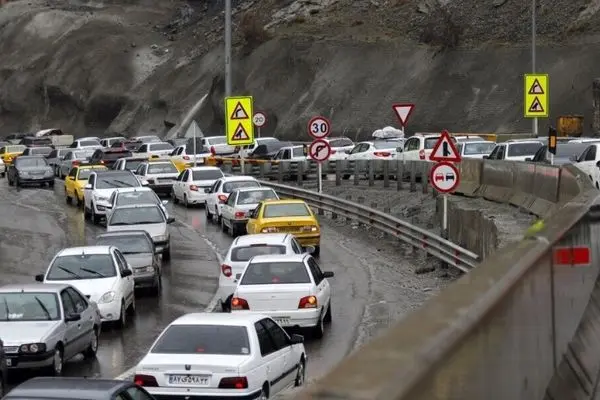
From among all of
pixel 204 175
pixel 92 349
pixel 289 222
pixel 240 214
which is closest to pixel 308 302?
pixel 92 349

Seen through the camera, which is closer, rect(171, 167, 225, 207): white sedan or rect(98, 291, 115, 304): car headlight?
rect(98, 291, 115, 304): car headlight

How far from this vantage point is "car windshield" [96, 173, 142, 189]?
140 feet

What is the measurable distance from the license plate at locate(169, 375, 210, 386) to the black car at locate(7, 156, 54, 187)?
153 ft

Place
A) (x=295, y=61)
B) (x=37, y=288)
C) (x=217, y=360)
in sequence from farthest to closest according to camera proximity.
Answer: (x=295, y=61)
(x=37, y=288)
(x=217, y=360)

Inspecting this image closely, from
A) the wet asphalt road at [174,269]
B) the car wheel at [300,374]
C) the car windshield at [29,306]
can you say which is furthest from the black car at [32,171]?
the car wheel at [300,374]

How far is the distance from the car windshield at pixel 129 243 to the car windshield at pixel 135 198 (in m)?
9.32

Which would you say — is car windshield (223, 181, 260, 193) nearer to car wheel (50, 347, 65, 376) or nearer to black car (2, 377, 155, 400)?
car wheel (50, 347, 65, 376)

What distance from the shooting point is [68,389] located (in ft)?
34.7

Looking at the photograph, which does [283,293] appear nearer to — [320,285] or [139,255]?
[320,285]

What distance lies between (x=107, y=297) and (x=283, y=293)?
11.9ft

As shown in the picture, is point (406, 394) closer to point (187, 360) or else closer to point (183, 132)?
point (187, 360)

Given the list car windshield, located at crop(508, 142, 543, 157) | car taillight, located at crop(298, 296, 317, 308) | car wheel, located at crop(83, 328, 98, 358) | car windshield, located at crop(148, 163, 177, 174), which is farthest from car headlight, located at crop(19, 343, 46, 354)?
car windshield, located at crop(148, 163, 177, 174)

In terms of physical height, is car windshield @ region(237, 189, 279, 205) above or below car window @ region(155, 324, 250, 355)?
below

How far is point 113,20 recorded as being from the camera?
4464 inches
